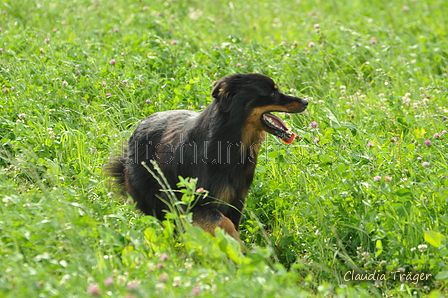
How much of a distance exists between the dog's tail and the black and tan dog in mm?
457

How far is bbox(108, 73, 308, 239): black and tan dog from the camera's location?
4.32 m

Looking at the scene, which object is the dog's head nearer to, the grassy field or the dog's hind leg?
the grassy field

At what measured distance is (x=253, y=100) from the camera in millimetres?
4395

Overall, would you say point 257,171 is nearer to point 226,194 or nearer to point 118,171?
point 226,194

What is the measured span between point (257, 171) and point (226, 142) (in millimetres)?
727

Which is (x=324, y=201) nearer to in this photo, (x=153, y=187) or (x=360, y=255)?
(x=360, y=255)

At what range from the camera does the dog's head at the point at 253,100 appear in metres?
4.32

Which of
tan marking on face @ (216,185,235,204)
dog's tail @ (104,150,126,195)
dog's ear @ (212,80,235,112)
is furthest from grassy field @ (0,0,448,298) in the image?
dog's ear @ (212,80,235,112)

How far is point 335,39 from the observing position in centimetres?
819

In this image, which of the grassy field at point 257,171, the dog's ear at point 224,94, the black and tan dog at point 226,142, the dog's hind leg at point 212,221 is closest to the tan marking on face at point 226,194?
the black and tan dog at point 226,142

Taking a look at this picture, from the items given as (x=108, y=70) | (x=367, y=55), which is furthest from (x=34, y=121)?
(x=367, y=55)

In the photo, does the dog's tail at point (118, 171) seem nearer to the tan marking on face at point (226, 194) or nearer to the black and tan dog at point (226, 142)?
the black and tan dog at point (226, 142)

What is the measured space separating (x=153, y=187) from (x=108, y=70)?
7.28 ft

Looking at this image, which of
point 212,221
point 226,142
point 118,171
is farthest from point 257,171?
point 118,171
